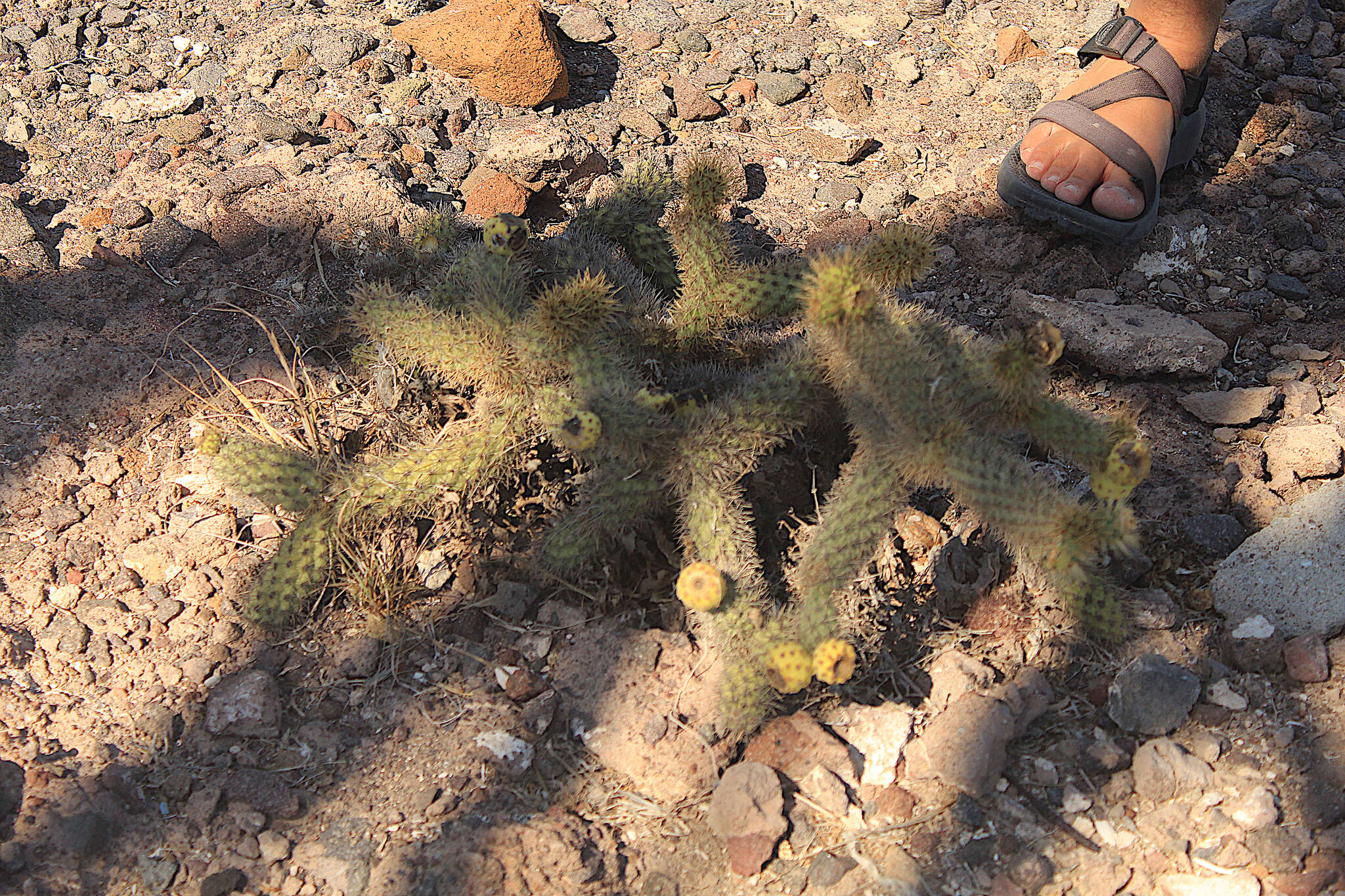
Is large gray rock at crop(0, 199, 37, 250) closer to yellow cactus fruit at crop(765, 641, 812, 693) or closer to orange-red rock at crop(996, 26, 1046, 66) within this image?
yellow cactus fruit at crop(765, 641, 812, 693)

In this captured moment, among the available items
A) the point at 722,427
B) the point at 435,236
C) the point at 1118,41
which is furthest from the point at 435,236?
the point at 1118,41

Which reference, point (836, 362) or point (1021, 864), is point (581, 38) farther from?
point (1021, 864)

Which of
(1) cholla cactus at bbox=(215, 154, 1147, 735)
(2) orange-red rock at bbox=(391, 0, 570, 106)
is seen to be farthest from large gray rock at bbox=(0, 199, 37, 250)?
(2) orange-red rock at bbox=(391, 0, 570, 106)

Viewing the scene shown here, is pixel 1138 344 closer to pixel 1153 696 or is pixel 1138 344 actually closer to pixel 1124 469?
pixel 1124 469

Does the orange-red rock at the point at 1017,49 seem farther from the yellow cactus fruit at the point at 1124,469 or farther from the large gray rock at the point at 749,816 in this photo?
the large gray rock at the point at 749,816

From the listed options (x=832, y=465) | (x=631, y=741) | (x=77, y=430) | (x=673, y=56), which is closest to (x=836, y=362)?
(x=832, y=465)

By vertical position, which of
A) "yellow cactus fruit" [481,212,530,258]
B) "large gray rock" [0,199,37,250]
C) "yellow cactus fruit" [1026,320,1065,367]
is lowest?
"large gray rock" [0,199,37,250]
